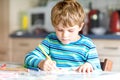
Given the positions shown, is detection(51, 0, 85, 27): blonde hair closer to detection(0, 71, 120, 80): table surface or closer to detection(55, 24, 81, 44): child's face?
detection(55, 24, 81, 44): child's face

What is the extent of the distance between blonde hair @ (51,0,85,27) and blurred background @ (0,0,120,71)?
1.63 metres

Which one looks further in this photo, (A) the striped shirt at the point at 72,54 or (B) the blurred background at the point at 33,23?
(B) the blurred background at the point at 33,23

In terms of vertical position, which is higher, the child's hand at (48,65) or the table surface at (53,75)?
the child's hand at (48,65)

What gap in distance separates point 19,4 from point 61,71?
255 cm

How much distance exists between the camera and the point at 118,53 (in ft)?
8.81

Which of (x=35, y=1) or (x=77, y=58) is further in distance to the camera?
(x=35, y=1)

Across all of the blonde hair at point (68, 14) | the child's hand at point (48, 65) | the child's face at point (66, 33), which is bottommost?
the child's hand at point (48, 65)

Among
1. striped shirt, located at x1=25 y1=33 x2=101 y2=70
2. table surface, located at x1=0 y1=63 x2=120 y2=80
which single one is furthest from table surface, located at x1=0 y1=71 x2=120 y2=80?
striped shirt, located at x1=25 y1=33 x2=101 y2=70

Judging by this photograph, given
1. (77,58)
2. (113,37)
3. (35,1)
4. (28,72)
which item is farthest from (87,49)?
(35,1)

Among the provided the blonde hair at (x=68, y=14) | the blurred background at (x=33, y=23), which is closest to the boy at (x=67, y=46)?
the blonde hair at (x=68, y=14)

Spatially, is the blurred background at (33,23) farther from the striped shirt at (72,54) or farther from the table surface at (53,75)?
the table surface at (53,75)

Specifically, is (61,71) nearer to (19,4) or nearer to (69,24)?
(69,24)

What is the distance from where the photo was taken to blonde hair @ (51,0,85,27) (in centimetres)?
115

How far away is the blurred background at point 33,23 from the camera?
3.01m
